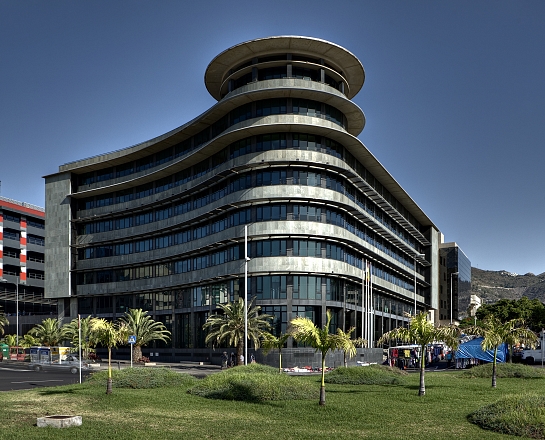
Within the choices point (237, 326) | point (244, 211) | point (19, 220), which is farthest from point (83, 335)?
point (19, 220)

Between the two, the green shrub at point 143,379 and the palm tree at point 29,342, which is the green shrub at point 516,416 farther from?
the palm tree at point 29,342

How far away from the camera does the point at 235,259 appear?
69625mm

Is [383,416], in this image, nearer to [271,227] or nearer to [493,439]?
[493,439]

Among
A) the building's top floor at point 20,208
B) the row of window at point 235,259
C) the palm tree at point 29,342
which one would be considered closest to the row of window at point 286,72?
the row of window at point 235,259

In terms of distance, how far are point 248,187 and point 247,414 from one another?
45343 mm

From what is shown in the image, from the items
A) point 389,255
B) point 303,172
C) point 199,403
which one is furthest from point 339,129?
point 199,403

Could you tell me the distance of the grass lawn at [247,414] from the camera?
20.0 metres

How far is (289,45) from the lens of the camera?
6769 centimetres

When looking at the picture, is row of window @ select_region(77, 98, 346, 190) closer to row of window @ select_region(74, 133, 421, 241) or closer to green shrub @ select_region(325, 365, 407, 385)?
row of window @ select_region(74, 133, 421, 241)

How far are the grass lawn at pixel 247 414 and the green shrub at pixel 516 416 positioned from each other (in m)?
0.59

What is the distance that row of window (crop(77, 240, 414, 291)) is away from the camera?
6700 centimetres

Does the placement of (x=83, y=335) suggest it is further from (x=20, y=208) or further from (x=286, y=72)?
(x=20, y=208)

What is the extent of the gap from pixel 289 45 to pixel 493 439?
5549 centimetres

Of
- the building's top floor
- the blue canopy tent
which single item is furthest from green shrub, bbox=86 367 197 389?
the building's top floor
